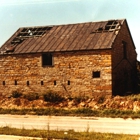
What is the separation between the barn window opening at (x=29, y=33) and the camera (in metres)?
30.1

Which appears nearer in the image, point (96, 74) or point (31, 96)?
point (96, 74)

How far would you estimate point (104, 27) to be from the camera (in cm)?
2767

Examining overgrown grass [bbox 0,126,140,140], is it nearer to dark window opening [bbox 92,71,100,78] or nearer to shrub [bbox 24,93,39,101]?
dark window opening [bbox 92,71,100,78]

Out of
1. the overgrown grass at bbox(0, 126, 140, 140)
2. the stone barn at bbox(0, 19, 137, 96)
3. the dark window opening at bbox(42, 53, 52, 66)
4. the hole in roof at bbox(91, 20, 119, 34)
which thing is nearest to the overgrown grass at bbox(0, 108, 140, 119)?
the stone barn at bbox(0, 19, 137, 96)

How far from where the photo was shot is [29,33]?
3125 cm

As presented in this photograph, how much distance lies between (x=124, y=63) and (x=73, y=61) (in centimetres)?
607

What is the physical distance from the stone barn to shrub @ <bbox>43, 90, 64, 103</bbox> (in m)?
0.66

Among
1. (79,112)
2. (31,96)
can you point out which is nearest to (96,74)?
(79,112)

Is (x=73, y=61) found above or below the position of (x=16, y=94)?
above

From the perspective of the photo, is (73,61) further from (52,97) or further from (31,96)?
(31,96)

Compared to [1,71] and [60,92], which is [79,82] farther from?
[1,71]

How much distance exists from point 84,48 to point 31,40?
7.34 meters

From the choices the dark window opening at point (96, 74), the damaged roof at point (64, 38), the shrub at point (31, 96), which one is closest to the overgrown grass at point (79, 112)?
the shrub at point (31, 96)

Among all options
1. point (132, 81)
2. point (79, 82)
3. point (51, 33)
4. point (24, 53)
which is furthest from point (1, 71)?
point (132, 81)
